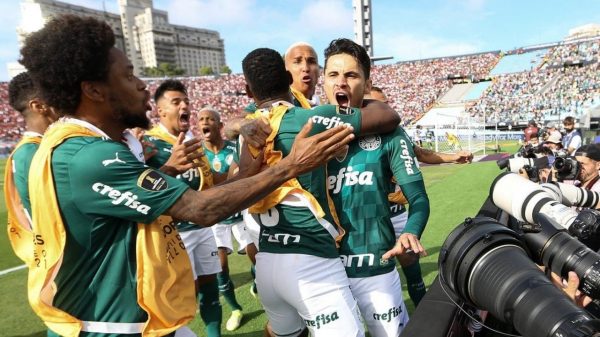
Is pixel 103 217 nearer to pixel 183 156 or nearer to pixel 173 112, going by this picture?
pixel 183 156

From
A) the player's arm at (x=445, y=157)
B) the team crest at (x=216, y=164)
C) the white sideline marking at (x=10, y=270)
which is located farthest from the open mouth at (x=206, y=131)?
the white sideline marking at (x=10, y=270)

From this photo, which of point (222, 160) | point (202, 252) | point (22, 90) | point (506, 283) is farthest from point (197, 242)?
point (506, 283)

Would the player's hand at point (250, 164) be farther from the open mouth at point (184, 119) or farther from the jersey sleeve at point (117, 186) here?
the open mouth at point (184, 119)

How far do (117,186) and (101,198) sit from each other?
0.06m

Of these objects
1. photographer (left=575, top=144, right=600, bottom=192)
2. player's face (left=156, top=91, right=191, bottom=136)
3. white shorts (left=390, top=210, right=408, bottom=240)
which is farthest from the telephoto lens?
player's face (left=156, top=91, right=191, bottom=136)

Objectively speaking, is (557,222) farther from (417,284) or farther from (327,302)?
(417,284)

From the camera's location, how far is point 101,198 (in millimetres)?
1278

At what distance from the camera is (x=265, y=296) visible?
1995 millimetres

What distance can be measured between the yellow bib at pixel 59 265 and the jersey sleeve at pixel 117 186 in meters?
0.10

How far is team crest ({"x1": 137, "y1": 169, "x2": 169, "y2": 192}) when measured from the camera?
51.6 inches

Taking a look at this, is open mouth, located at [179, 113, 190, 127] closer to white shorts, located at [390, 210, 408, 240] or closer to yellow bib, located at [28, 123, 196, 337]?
white shorts, located at [390, 210, 408, 240]

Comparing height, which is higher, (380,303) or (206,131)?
(206,131)

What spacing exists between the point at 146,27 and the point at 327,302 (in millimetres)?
127924

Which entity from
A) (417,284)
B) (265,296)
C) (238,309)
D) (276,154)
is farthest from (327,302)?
(238,309)
